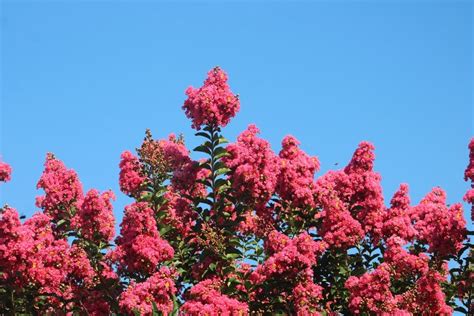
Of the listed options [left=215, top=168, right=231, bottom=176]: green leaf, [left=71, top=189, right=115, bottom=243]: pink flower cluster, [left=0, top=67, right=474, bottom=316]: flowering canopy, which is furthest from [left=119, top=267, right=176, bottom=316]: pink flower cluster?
[left=215, top=168, right=231, bottom=176]: green leaf

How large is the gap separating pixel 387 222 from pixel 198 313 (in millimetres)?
5368

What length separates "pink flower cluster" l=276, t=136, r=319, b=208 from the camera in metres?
16.6

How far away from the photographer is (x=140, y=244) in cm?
1429

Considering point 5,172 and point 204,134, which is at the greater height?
point 5,172

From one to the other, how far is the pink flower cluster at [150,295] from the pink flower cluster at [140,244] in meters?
0.60

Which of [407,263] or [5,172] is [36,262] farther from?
[407,263]

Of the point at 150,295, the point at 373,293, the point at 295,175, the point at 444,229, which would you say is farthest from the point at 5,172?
the point at 444,229

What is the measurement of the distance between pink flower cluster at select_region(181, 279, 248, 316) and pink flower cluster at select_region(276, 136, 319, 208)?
130 inches

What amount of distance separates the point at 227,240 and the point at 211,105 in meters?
2.40

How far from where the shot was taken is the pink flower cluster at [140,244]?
14.3m

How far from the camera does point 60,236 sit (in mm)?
17047

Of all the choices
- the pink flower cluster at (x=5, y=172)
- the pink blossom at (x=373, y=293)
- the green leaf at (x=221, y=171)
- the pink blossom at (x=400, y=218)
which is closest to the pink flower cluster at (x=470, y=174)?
the pink blossom at (x=400, y=218)

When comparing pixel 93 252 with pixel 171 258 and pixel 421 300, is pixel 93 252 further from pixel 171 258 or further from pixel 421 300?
pixel 421 300

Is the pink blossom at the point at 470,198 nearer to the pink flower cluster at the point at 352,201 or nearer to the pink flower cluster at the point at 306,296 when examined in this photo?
the pink flower cluster at the point at 352,201
